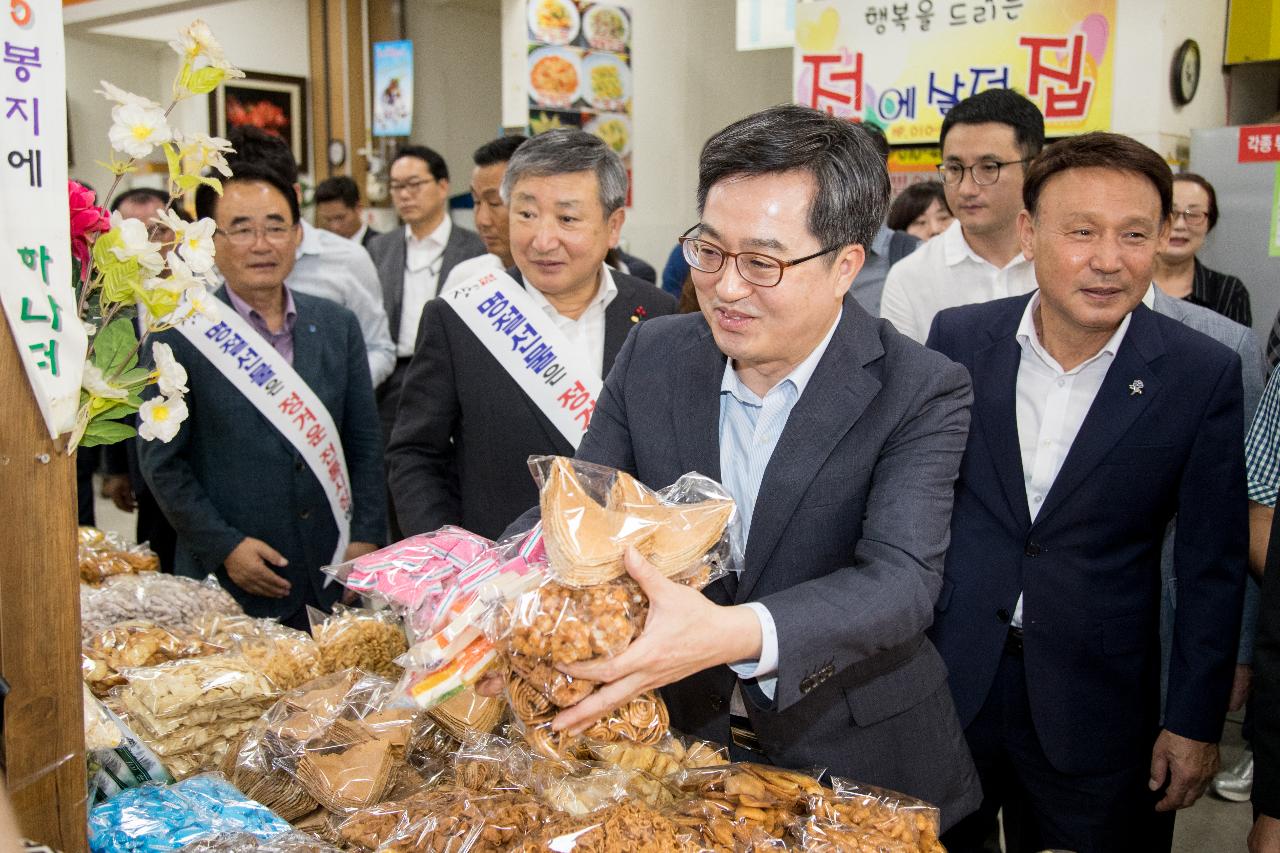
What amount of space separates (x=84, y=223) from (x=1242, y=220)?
513cm

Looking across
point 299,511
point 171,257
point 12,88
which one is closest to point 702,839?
point 171,257

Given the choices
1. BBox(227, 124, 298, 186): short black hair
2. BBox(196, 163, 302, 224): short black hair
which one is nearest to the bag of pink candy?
BBox(196, 163, 302, 224): short black hair

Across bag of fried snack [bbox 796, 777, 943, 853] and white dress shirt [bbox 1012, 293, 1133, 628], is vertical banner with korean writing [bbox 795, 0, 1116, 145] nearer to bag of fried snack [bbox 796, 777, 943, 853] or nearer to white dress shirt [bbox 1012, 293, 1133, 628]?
white dress shirt [bbox 1012, 293, 1133, 628]

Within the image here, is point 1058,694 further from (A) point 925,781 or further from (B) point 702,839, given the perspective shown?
(B) point 702,839

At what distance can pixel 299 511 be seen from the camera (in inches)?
109

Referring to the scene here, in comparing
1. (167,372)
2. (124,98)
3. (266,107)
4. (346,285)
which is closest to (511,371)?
(167,372)

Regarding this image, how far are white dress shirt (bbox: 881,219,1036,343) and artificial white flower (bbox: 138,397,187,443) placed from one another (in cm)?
208

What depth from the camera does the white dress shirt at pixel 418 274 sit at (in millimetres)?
4543

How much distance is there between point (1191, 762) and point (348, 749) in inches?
54.4

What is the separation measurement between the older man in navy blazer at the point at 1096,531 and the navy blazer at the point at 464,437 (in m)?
0.88

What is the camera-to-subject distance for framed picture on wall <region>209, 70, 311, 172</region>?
7.86m

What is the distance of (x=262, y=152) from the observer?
308 centimetres

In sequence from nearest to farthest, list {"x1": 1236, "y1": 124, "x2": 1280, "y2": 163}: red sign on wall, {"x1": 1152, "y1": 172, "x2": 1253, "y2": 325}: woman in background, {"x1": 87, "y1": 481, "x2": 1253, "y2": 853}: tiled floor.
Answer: {"x1": 87, "y1": 481, "x2": 1253, "y2": 853}: tiled floor < {"x1": 1152, "y1": 172, "x2": 1253, "y2": 325}: woman in background < {"x1": 1236, "y1": 124, "x2": 1280, "y2": 163}: red sign on wall

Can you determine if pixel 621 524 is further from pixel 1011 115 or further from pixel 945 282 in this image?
pixel 1011 115
